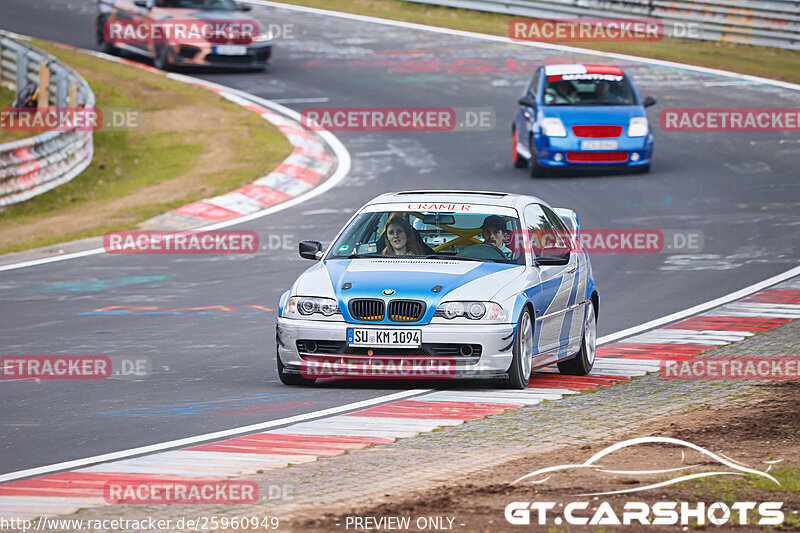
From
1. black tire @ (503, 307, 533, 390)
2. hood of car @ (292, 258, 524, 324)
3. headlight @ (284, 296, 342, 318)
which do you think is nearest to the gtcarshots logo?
black tire @ (503, 307, 533, 390)

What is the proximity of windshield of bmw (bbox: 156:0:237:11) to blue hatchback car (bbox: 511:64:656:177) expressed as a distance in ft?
33.2

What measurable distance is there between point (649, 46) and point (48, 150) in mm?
18244

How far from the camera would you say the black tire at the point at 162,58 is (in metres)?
31.6

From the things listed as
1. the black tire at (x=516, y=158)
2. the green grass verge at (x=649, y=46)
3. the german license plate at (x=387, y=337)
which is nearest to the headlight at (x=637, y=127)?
the black tire at (x=516, y=158)

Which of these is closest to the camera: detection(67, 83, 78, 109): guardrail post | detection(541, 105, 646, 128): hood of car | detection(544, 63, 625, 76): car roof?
detection(541, 105, 646, 128): hood of car

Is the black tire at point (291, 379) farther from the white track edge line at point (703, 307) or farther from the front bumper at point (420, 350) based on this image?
the white track edge line at point (703, 307)

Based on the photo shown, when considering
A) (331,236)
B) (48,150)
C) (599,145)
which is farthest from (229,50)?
(331,236)

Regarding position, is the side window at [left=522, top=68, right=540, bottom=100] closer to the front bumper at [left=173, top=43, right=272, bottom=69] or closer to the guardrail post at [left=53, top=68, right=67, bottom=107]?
the front bumper at [left=173, top=43, right=272, bottom=69]

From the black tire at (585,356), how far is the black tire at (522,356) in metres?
0.99

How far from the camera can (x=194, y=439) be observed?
28.1 ft

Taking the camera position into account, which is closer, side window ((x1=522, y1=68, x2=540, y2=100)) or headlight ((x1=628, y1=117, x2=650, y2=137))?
headlight ((x1=628, y1=117, x2=650, y2=137))

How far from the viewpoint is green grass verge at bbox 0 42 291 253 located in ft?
68.4

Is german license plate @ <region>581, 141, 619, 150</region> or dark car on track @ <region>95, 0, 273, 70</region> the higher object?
dark car on track @ <region>95, 0, 273, 70</region>

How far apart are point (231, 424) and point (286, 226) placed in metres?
10.8
